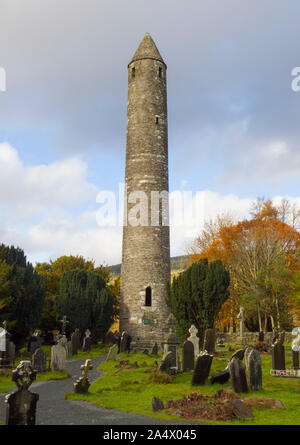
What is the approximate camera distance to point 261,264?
32.7 m

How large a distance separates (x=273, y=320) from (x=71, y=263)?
63.3 feet

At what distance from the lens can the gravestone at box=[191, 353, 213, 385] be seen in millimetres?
11211

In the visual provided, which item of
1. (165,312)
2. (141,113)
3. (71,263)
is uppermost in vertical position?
(141,113)

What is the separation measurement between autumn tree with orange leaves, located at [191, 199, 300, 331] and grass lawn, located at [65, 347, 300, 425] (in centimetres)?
1621

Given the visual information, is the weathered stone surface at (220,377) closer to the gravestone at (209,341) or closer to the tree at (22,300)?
the gravestone at (209,341)

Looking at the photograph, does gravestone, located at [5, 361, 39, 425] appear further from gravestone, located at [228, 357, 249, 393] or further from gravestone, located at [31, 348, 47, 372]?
gravestone, located at [31, 348, 47, 372]

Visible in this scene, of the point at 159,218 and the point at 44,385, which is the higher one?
the point at 159,218

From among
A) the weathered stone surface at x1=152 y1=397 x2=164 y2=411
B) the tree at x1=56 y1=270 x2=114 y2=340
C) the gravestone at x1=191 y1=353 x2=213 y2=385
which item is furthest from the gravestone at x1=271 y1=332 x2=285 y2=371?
the tree at x1=56 y1=270 x2=114 y2=340

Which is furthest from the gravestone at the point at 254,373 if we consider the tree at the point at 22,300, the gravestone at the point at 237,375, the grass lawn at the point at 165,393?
the tree at the point at 22,300

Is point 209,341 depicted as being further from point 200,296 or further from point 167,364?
point 200,296

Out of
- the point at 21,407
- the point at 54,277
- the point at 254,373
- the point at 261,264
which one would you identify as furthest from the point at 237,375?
the point at 54,277
